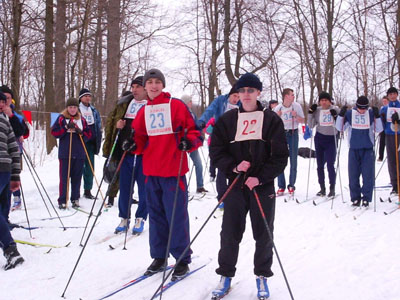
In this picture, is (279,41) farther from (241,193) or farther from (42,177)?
(241,193)

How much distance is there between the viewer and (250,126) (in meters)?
3.15

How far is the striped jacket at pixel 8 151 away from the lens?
4.05m

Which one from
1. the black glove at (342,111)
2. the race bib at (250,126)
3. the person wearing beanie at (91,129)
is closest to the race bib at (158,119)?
the race bib at (250,126)

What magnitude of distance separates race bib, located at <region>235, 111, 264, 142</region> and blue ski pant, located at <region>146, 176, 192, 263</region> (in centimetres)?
86

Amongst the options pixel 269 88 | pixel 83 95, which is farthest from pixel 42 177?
pixel 269 88

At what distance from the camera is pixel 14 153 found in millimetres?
4305

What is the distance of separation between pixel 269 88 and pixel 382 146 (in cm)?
1754

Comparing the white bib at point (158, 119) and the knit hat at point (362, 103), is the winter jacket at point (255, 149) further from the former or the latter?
the knit hat at point (362, 103)

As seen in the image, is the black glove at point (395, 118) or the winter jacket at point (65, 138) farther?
the black glove at point (395, 118)

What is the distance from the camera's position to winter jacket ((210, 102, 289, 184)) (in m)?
3.06

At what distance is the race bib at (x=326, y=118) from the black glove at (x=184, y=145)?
4759mm

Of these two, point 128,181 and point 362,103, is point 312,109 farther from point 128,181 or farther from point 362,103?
point 128,181

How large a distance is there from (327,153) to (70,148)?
195 inches

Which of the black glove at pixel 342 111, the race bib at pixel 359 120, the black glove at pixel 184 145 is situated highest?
the black glove at pixel 342 111
